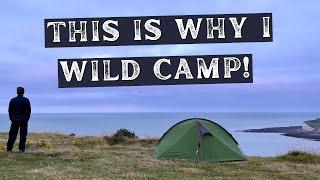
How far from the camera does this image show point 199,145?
1992 cm

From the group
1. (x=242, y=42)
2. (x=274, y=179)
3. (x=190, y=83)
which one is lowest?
(x=274, y=179)

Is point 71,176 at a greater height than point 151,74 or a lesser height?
lesser

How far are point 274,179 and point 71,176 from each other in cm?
572

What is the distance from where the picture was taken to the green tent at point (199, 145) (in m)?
19.9

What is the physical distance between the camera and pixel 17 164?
1767cm

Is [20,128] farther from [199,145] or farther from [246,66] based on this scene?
[246,66]

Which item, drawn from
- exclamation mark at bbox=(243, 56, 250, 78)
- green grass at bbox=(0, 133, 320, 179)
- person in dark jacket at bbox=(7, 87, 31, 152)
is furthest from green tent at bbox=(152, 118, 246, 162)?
person in dark jacket at bbox=(7, 87, 31, 152)

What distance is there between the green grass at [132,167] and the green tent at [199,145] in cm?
60

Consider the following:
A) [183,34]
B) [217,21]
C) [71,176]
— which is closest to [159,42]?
[183,34]

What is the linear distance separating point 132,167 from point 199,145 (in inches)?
→ 131

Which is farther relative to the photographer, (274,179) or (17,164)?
(17,164)

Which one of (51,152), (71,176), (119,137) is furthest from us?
(119,137)

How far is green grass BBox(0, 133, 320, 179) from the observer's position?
15.9m

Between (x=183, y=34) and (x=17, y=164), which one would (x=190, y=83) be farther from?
(x=17, y=164)
